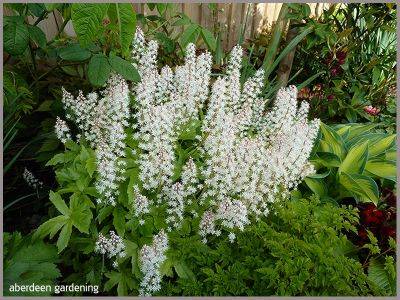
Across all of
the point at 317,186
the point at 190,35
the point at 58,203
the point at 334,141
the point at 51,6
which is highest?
the point at 51,6

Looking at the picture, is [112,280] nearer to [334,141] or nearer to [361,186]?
[361,186]

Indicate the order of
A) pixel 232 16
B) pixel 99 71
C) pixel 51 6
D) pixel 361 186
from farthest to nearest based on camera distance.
A: pixel 232 16, pixel 361 186, pixel 99 71, pixel 51 6

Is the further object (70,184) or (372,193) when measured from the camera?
(372,193)

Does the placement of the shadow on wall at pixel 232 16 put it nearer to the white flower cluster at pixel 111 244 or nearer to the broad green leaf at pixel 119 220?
the broad green leaf at pixel 119 220

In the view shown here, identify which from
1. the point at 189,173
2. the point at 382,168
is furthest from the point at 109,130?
the point at 382,168

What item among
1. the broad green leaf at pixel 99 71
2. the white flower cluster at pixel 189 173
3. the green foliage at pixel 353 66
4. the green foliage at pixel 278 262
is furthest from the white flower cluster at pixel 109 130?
the green foliage at pixel 353 66

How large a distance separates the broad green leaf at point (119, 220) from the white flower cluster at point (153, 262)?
15 cm

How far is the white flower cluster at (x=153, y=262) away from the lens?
1713 mm

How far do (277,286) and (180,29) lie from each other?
270cm

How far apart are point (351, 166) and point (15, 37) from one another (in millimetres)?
2110

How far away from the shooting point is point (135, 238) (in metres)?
1.94

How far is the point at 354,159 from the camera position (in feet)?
8.95

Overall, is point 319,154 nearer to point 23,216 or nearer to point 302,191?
point 302,191

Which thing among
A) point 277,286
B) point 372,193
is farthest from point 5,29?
point 372,193
